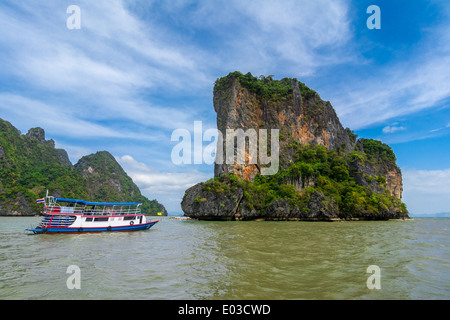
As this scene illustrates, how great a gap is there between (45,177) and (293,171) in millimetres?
75874

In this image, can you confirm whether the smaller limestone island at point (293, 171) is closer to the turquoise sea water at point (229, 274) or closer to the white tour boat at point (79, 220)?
the white tour boat at point (79, 220)

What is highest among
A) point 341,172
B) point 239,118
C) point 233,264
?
point 239,118

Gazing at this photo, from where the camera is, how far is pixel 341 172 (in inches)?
1945

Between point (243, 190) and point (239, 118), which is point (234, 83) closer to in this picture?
point (239, 118)

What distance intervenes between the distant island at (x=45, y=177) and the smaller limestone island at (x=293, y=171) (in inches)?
2018

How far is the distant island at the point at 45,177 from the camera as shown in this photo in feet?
212

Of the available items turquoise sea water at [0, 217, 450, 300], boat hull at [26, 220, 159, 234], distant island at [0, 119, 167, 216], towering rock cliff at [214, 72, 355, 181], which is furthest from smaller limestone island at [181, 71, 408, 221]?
distant island at [0, 119, 167, 216]

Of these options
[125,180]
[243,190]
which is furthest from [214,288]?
[125,180]

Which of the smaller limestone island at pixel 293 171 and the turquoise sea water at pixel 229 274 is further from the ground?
the smaller limestone island at pixel 293 171

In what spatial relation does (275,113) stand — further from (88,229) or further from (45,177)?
(45,177)

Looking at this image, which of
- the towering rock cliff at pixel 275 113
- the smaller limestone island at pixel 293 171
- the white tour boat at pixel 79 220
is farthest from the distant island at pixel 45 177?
the white tour boat at pixel 79 220

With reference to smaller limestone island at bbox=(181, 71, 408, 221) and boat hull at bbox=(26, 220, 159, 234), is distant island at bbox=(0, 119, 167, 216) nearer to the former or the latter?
smaller limestone island at bbox=(181, 71, 408, 221)

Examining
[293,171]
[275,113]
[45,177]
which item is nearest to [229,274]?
[293,171]
